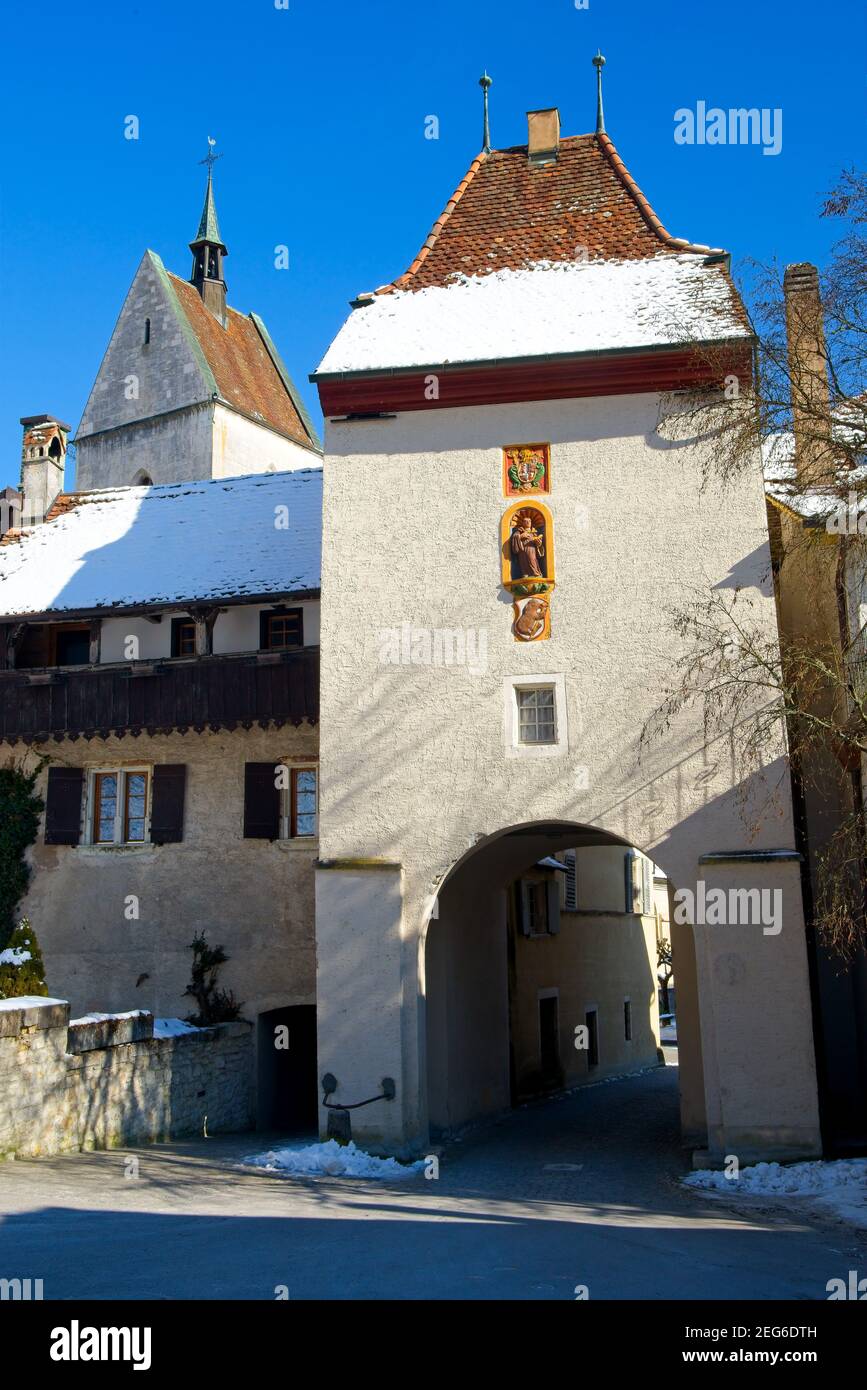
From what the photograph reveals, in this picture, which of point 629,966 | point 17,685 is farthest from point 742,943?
point 629,966

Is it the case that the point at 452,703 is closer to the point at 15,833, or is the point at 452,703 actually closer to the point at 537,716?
the point at 537,716

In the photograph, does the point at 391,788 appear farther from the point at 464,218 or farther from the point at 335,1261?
the point at 464,218

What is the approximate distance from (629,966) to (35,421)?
1792cm

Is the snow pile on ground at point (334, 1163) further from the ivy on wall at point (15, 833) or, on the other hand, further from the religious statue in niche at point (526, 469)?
the ivy on wall at point (15, 833)

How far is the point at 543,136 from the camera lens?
1927 cm

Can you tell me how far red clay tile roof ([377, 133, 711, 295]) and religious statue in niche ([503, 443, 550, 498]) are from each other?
3366mm

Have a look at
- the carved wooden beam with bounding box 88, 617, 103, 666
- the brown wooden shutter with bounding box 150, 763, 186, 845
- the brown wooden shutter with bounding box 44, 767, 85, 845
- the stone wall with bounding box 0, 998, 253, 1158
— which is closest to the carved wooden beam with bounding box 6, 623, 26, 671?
the carved wooden beam with bounding box 88, 617, 103, 666

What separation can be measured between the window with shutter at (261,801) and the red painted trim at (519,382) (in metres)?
6.34

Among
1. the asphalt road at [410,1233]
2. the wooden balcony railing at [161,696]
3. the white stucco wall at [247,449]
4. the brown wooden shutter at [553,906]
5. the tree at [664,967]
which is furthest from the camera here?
the white stucco wall at [247,449]

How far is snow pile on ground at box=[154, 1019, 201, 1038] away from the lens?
17.3 m

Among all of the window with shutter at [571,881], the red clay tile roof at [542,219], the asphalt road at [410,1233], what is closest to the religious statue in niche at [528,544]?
the red clay tile roof at [542,219]

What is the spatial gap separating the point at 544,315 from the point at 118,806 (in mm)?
10498

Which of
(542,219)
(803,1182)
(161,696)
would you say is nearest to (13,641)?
(161,696)

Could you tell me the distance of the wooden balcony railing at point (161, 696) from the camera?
1980 cm
